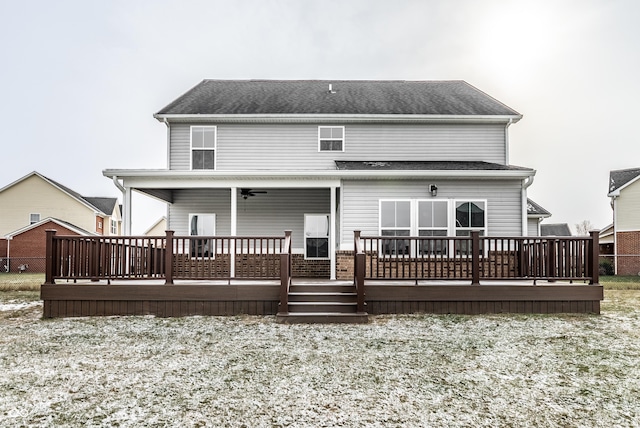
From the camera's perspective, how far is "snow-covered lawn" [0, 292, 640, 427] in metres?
3.83

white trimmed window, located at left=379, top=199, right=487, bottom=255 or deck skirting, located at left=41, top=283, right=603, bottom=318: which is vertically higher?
white trimmed window, located at left=379, top=199, right=487, bottom=255

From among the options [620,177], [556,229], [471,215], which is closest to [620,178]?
[620,177]

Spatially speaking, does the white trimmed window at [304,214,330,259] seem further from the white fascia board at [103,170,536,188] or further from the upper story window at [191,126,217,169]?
the upper story window at [191,126,217,169]

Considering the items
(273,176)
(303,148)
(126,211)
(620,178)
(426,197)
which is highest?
(620,178)

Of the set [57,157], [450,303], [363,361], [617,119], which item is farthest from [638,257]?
[57,157]

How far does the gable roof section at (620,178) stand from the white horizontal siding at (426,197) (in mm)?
14958

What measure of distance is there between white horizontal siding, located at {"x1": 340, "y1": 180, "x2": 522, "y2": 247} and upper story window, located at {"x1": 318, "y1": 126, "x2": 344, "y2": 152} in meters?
2.45

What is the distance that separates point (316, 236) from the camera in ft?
41.4

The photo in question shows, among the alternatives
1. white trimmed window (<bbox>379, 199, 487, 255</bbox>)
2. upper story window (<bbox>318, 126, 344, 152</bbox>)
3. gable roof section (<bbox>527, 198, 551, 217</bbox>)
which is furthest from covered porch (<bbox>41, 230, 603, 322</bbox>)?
gable roof section (<bbox>527, 198, 551, 217</bbox>)

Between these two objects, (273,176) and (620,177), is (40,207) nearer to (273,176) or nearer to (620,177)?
(273,176)

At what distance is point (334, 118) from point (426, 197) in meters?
4.06

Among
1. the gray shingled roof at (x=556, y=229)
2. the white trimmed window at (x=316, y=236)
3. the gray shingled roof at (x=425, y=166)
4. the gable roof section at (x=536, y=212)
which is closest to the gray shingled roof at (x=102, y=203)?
the white trimmed window at (x=316, y=236)

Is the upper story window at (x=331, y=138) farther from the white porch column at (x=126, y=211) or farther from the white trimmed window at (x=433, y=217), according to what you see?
the white porch column at (x=126, y=211)

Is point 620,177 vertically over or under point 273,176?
over
